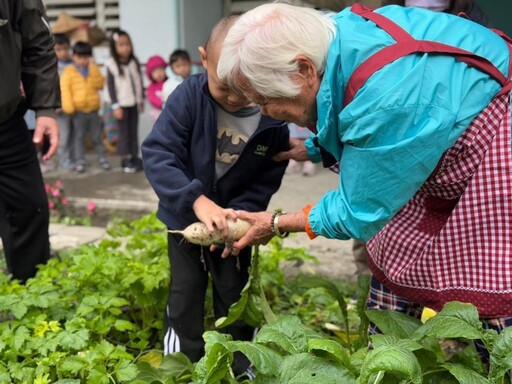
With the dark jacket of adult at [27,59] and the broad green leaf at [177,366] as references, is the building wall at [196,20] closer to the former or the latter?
the dark jacket of adult at [27,59]

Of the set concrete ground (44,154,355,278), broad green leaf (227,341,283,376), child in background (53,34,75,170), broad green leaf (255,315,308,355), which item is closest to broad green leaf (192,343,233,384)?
broad green leaf (227,341,283,376)

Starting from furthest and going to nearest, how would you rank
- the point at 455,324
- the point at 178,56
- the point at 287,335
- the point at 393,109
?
the point at 178,56, the point at 287,335, the point at 455,324, the point at 393,109

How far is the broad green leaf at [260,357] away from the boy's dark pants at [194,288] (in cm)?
76

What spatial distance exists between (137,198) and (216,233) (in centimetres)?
479

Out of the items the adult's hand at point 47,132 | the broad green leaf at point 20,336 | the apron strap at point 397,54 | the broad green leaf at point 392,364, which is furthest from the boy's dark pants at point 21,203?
the broad green leaf at point 392,364

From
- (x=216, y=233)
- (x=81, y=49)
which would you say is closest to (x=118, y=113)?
(x=81, y=49)

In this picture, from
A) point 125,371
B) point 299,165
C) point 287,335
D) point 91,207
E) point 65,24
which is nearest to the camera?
point 287,335

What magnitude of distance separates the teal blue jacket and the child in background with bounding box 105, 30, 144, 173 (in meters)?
6.68

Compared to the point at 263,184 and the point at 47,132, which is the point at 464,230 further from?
the point at 47,132

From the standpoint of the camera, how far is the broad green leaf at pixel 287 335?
2357 mm

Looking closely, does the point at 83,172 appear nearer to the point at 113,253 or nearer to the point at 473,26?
the point at 113,253

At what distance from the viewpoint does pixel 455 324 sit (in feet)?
7.25

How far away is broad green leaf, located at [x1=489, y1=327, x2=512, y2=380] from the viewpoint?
2211 millimetres

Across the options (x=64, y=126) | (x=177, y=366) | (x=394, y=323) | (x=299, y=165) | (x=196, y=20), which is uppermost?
(x=394, y=323)
